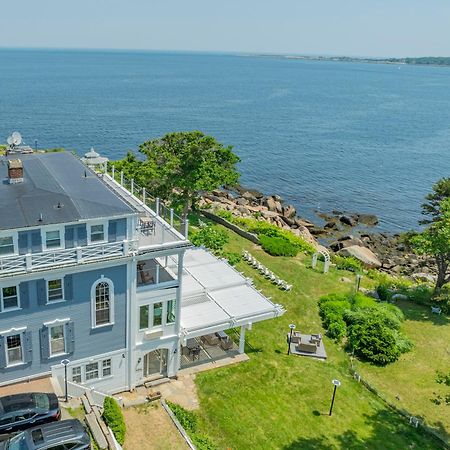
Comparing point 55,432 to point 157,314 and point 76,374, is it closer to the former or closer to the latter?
point 76,374

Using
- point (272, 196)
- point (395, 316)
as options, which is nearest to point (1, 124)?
point (272, 196)

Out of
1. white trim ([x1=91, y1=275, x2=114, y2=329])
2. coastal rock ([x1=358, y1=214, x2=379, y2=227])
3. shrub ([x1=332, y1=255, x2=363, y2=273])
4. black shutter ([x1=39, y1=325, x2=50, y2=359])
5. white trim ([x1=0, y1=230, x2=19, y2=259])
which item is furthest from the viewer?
coastal rock ([x1=358, y1=214, x2=379, y2=227])

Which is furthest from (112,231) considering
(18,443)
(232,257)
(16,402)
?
(232,257)

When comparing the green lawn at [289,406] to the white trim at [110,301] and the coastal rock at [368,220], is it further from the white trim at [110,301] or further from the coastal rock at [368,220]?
the coastal rock at [368,220]

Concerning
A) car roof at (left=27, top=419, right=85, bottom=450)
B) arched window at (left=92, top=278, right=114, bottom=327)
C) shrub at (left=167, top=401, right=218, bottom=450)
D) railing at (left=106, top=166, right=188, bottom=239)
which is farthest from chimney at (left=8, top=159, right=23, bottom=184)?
shrub at (left=167, top=401, right=218, bottom=450)

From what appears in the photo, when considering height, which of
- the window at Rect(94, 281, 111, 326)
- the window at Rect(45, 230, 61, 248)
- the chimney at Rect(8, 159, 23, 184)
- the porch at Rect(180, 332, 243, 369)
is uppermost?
the chimney at Rect(8, 159, 23, 184)

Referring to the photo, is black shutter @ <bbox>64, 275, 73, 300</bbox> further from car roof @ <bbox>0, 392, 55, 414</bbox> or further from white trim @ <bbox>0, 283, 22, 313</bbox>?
car roof @ <bbox>0, 392, 55, 414</bbox>
